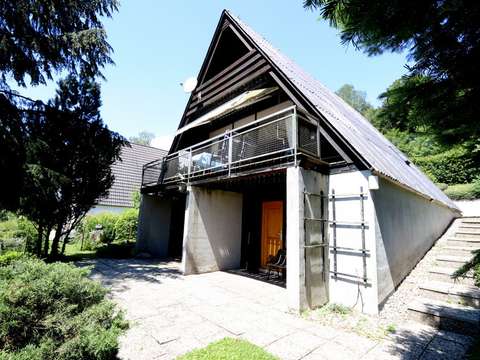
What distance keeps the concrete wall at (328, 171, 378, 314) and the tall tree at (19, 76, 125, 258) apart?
28.5 ft

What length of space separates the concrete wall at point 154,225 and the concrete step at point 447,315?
39.0 feet

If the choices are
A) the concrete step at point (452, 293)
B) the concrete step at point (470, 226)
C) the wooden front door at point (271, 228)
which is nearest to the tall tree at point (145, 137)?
the wooden front door at point (271, 228)

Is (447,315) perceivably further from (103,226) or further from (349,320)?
(103,226)

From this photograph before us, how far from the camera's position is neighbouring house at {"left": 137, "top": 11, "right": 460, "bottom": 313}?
6.30 meters

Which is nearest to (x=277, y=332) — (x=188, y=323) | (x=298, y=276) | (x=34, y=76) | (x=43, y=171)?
(x=298, y=276)

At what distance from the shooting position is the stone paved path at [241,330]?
13.8 feet

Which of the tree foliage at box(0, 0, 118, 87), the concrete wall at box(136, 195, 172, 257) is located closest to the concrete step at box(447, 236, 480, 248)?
the concrete wall at box(136, 195, 172, 257)

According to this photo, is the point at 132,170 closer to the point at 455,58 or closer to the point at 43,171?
the point at 43,171

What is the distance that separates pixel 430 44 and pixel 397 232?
721 cm

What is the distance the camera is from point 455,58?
5.44ft

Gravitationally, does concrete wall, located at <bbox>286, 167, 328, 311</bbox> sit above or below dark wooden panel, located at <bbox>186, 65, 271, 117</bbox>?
below

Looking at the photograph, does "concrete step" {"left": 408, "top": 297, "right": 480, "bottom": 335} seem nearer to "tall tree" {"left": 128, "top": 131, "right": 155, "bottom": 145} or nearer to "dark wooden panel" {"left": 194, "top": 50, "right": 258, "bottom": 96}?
"dark wooden panel" {"left": 194, "top": 50, "right": 258, "bottom": 96}

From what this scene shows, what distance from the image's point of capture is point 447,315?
523 centimetres

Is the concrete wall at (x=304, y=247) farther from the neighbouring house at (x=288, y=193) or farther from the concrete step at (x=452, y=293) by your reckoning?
the concrete step at (x=452, y=293)
